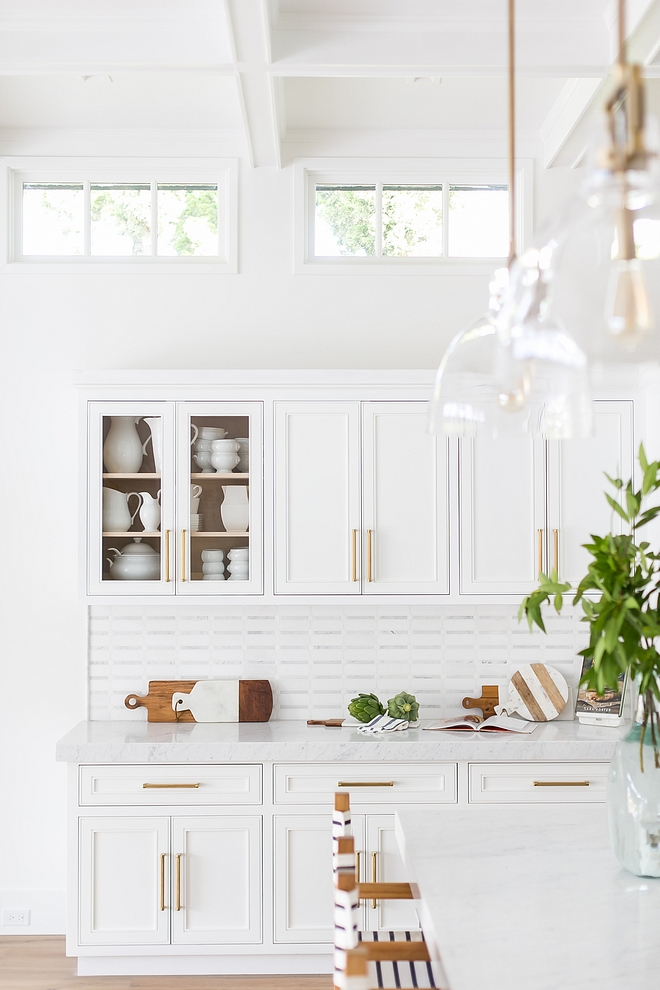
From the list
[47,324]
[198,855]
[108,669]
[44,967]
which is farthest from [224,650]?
[47,324]

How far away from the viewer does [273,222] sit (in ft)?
12.9

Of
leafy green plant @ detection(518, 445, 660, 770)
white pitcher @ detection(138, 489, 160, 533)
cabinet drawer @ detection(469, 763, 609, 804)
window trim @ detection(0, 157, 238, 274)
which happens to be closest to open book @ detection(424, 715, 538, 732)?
cabinet drawer @ detection(469, 763, 609, 804)

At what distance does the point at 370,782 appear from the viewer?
3.35 m

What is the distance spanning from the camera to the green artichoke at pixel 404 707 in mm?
3561

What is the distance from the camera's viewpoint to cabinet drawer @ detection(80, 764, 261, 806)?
333 cm

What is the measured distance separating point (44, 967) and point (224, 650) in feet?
4.60

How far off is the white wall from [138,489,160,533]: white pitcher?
48 centimetres

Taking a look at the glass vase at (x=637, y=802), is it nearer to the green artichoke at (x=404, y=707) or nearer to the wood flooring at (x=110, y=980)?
the green artichoke at (x=404, y=707)

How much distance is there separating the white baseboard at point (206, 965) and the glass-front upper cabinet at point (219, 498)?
1.40 m

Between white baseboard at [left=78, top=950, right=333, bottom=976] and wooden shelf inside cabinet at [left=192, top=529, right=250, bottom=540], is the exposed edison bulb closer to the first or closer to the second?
wooden shelf inside cabinet at [left=192, top=529, right=250, bottom=540]

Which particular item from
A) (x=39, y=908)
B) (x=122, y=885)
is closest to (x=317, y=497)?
(x=122, y=885)

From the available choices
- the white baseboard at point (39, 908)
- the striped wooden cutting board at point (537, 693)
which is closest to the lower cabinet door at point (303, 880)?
the striped wooden cutting board at point (537, 693)

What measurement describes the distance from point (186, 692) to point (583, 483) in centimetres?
189

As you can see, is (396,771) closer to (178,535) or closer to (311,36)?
(178,535)
